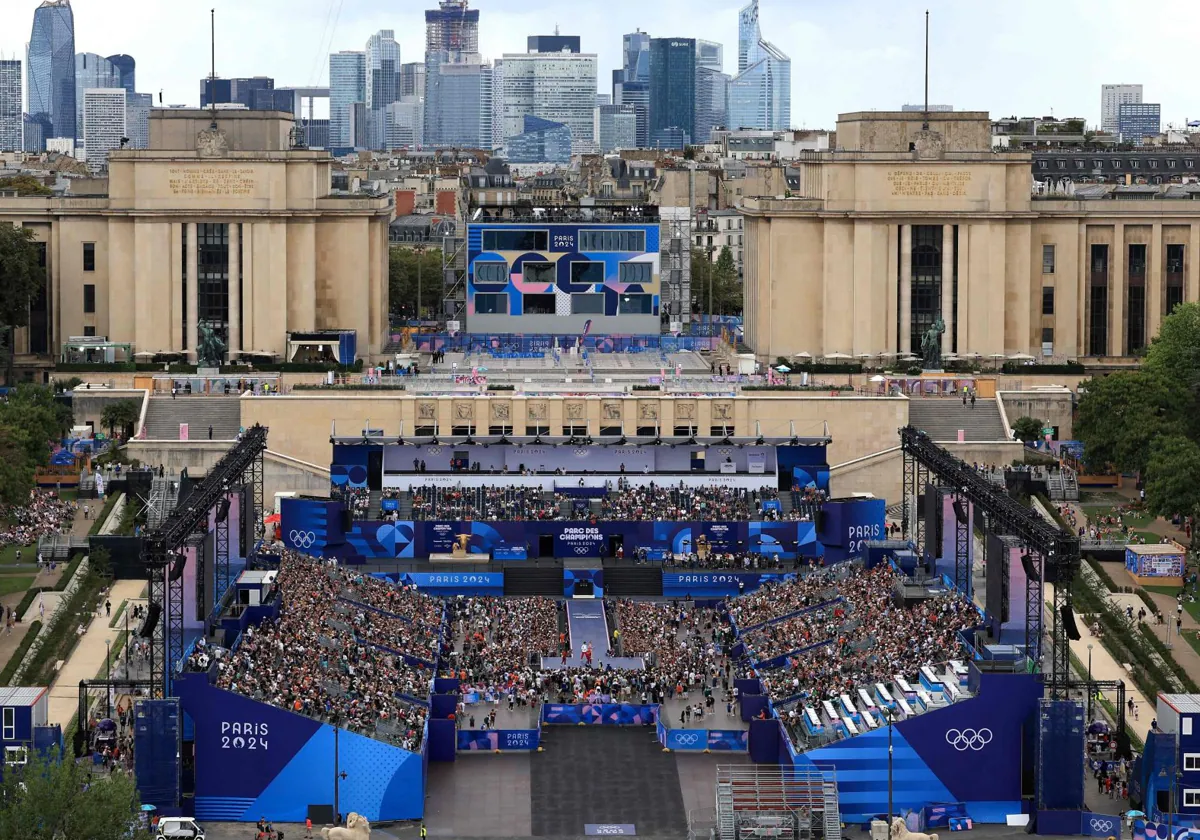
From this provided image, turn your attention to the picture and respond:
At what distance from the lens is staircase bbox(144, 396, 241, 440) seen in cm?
11688

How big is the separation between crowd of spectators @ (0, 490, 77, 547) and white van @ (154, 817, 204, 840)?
118ft

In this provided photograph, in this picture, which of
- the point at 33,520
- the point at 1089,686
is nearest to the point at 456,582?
the point at 33,520

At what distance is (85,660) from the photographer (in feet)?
278

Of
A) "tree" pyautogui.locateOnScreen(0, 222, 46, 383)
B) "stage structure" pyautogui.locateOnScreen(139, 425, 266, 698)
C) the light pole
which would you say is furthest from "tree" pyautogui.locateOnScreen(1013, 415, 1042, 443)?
"tree" pyautogui.locateOnScreen(0, 222, 46, 383)

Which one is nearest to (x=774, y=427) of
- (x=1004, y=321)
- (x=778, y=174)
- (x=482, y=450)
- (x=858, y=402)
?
(x=858, y=402)

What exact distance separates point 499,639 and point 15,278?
2094 inches

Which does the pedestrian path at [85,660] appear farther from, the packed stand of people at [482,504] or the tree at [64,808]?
the tree at [64,808]

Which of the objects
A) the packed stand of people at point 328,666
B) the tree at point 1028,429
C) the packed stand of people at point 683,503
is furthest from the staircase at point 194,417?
the tree at point 1028,429

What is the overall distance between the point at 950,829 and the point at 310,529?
37.2 meters

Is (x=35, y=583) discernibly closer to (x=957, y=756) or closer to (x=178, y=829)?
(x=178, y=829)

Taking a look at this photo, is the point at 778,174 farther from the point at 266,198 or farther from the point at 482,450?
the point at 482,450

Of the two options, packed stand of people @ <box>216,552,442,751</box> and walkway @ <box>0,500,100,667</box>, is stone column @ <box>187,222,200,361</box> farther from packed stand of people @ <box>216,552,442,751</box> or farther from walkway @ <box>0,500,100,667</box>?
packed stand of people @ <box>216,552,442,751</box>

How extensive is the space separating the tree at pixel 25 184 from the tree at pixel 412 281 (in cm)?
2576

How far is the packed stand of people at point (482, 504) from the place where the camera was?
10056cm
